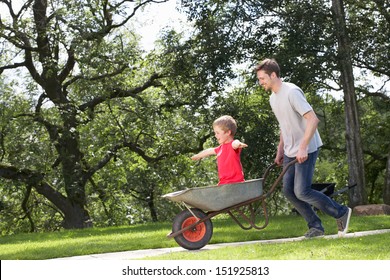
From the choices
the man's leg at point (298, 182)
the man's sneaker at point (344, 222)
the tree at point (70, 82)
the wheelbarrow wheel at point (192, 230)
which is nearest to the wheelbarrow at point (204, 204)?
the wheelbarrow wheel at point (192, 230)

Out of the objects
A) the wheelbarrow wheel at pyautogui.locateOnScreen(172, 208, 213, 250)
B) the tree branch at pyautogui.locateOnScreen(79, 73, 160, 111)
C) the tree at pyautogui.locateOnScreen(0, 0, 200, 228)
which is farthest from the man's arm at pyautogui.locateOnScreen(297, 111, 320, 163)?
the tree branch at pyautogui.locateOnScreen(79, 73, 160, 111)

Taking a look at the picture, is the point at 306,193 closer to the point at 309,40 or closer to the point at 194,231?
the point at 194,231

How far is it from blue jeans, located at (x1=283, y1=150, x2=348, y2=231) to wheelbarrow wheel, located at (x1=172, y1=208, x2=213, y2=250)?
934 mm

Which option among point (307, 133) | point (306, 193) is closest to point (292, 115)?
point (307, 133)

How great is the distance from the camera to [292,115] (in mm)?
7051

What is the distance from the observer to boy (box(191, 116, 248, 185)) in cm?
714

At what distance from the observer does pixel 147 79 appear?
21484 millimetres

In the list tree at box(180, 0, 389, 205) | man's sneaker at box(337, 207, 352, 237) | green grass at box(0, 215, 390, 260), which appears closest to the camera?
green grass at box(0, 215, 390, 260)

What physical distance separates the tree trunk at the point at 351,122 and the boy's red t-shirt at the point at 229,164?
934cm

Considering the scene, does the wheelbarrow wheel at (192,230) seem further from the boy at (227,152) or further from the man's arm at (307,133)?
the man's arm at (307,133)

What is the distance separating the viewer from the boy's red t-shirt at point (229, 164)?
7168 mm

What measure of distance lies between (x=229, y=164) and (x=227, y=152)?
140 mm

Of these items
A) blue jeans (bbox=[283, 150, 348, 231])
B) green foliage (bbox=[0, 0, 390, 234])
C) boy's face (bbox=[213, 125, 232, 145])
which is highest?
green foliage (bbox=[0, 0, 390, 234])

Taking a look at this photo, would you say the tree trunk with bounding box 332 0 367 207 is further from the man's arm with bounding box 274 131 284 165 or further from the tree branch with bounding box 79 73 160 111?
the man's arm with bounding box 274 131 284 165
